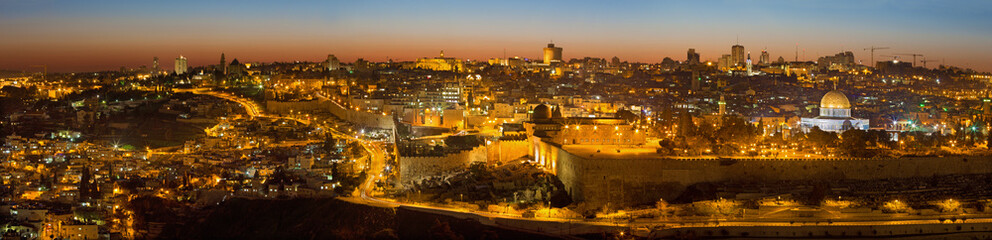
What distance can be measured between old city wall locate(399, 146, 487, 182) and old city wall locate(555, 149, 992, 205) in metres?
2.78

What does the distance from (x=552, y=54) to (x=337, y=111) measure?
4346 cm

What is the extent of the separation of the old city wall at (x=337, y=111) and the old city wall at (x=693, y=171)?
12.5 m

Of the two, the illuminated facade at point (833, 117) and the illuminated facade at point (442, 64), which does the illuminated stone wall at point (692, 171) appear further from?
the illuminated facade at point (442, 64)

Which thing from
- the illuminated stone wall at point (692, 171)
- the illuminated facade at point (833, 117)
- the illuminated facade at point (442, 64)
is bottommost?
the illuminated stone wall at point (692, 171)

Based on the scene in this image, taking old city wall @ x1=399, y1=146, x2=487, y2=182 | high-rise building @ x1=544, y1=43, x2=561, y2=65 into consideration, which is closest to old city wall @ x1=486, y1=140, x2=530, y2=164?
old city wall @ x1=399, y1=146, x2=487, y2=182

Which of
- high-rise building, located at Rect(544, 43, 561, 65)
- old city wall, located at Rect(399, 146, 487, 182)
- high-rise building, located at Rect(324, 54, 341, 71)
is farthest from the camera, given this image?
high-rise building, located at Rect(544, 43, 561, 65)

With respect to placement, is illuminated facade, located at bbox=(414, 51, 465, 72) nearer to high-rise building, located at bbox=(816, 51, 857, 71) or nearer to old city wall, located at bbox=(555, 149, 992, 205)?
high-rise building, located at bbox=(816, 51, 857, 71)

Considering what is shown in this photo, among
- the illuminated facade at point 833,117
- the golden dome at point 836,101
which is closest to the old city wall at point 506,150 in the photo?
the illuminated facade at point 833,117

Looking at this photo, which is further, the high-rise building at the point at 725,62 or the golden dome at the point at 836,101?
the high-rise building at the point at 725,62

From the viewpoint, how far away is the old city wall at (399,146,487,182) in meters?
23.1

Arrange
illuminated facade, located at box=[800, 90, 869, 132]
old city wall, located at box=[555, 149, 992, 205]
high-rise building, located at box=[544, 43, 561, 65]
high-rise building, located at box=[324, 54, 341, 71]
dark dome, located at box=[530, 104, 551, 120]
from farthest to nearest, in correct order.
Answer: high-rise building, located at box=[544, 43, 561, 65]
high-rise building, located at box=[324, 54, 341, 71]
illuminated facade, located at box=[800, 90, 869, 132]
dark dome, located at box=[530, 104, 551, 120]
old city wall, located at box=[555, 149, 992, 205]

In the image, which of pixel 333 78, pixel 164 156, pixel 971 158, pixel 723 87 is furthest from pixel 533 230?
pixel 723 87

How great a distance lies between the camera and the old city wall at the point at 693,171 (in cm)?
2084

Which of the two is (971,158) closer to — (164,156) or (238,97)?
(164,156)
